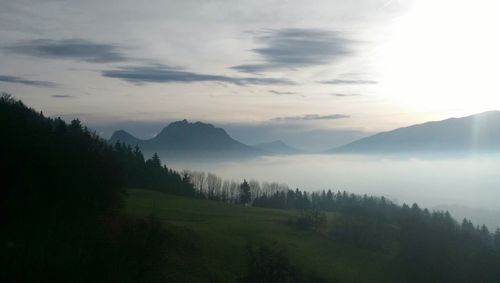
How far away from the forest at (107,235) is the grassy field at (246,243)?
0.70 metres

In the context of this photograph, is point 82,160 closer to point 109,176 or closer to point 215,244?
point 109,176

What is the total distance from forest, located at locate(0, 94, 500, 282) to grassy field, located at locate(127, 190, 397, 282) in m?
0.70

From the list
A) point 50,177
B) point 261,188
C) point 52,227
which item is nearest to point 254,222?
point 50,177

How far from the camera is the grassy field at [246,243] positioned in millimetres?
40500

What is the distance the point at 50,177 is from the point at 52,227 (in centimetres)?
725

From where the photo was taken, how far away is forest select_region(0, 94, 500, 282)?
727 inches

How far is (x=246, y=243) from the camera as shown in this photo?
46.1 meters

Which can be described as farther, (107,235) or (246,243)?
(246,243)

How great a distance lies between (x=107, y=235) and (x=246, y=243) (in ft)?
72.2

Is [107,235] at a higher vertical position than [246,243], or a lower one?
higher

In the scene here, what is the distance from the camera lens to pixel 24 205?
1057 inches

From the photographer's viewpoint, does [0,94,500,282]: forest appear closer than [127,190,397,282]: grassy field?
Yes

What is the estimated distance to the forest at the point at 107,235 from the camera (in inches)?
727

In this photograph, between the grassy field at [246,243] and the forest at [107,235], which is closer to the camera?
the forest at [107,235]
